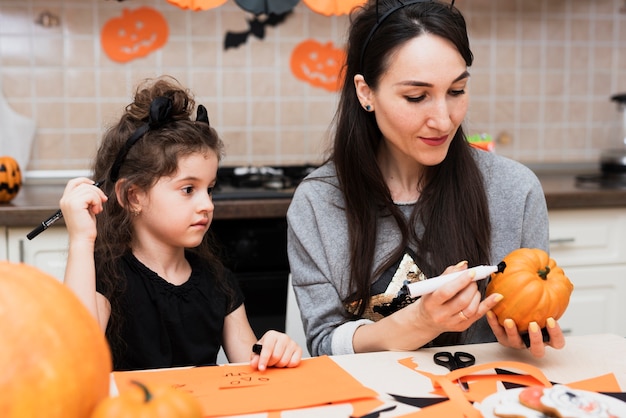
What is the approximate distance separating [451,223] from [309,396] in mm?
621

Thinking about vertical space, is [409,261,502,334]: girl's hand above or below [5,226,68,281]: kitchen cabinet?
above

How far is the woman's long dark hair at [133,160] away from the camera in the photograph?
1354 mm

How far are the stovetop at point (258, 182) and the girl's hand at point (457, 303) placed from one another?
41.7 inches

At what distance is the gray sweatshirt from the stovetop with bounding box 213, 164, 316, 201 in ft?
1.92

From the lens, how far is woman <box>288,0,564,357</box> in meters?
1.33

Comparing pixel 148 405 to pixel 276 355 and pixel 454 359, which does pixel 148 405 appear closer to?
pixel 276 355

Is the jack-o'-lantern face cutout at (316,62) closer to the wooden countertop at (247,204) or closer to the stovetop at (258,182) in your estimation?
the stovetop at (258,182)

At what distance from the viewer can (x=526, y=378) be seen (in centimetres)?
97

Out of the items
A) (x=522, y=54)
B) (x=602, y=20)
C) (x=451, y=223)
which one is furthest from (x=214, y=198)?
(x=602, y=20)

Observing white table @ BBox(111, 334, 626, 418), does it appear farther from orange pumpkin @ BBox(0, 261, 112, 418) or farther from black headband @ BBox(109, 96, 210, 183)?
black headband @ BBox(109, 96, 210, 183)

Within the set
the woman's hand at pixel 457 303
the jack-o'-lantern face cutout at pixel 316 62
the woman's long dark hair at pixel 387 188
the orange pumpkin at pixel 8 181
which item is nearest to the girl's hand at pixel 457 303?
the woman's hand at pixel 457 303

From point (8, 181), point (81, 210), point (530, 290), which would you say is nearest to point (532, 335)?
point (530, 290)

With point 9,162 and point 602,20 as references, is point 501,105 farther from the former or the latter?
point 9,162

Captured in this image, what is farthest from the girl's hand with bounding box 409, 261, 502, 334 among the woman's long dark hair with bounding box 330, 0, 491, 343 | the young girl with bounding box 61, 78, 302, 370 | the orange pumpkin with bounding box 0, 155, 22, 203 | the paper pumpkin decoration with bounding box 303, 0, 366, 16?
the orange pumpkin with bounding box 0, 155, 22, 203
